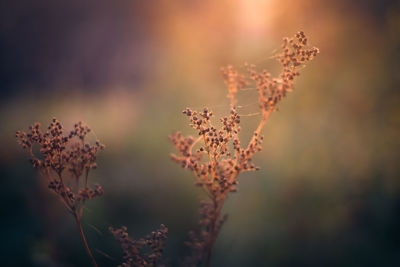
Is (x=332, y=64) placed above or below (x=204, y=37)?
below

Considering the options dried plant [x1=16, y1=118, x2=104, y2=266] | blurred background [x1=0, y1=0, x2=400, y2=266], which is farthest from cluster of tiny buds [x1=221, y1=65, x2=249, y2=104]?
blurred background [x1=0, y1=0, x2=400, y2=266]

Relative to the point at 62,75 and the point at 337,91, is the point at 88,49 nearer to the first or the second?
the point at 62,75

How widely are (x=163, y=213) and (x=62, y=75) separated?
3068 millimetres

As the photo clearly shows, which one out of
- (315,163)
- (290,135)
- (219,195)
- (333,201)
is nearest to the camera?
(219,195)

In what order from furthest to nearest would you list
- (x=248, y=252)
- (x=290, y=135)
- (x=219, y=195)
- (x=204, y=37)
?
(x=204, y=37), (x=290, y=135), (x=248, y=252), (x=219, y=195)

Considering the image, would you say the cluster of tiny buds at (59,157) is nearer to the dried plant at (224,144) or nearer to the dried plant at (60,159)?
the dried plant at (60,159)

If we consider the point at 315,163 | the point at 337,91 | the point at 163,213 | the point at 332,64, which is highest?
the point at 332,64

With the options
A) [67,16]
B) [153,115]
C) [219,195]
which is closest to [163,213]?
[153,115]

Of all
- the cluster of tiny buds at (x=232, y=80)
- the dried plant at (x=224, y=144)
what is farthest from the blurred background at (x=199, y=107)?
the dried plant at (x=224, y=144)

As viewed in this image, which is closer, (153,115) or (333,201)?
(333,201)

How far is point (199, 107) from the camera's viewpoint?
10.6 feet

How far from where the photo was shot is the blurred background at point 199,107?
244 cm

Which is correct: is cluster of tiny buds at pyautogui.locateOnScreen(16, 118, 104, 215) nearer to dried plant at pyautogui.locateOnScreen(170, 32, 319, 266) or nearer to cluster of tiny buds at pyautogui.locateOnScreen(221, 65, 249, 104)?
dried plant at pyautogui.locateOnScreen(170, 32, 319, 266)

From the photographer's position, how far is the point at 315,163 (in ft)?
9.39
